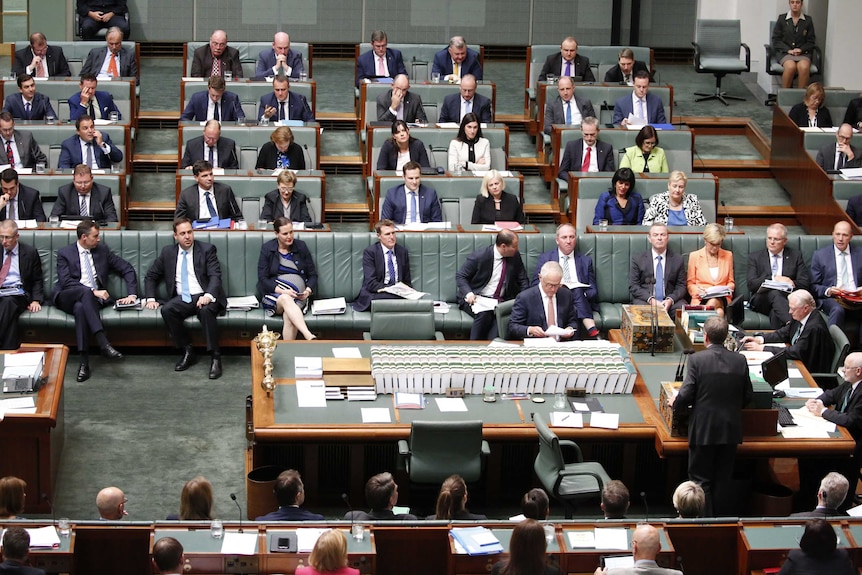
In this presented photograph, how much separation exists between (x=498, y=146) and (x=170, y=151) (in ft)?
10.9

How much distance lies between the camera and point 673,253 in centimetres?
1130

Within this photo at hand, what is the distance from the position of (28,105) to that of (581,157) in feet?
17.3

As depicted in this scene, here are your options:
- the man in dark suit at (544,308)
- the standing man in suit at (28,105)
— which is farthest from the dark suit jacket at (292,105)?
the man in dark suit at (544,308)

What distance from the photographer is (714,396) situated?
8.32 m

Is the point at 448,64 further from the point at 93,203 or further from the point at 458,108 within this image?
the point at 93,203

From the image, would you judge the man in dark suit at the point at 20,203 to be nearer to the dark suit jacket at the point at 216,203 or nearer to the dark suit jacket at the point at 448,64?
the dark suit jacket at the point at 216,203

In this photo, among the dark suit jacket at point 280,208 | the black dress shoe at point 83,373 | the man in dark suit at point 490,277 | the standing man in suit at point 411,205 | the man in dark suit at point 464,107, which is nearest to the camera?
the black dress shoe at point 83,373

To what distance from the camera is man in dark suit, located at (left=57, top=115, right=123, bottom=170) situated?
1261 cm

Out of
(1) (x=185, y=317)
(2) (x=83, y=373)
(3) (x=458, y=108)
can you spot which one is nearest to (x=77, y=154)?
(1) (x=185, y=317)

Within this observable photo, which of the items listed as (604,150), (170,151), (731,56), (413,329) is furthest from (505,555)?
(731,56)

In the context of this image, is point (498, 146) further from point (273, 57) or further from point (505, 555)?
point (505, 555)

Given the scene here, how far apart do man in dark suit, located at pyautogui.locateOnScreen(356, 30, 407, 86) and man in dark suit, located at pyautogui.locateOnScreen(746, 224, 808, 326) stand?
4.95 meters

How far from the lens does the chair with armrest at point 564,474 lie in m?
8.19

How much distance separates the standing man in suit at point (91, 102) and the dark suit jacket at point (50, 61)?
1.04 m
